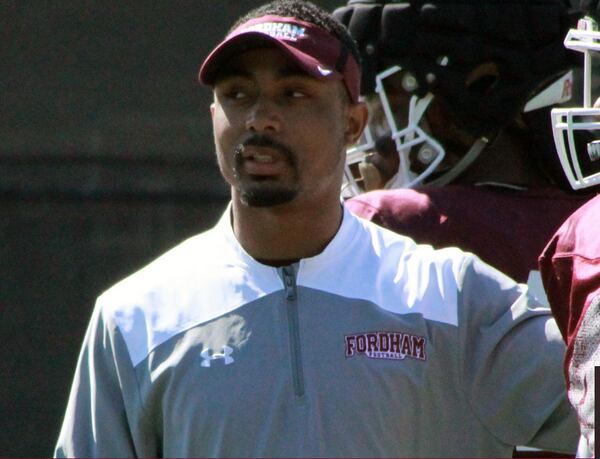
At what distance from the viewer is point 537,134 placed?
3.21m

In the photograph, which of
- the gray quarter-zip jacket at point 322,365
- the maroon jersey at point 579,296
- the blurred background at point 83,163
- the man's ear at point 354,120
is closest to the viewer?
the maroon jersey at point 579,296

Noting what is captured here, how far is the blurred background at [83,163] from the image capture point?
16.2 ft

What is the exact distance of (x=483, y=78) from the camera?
330 cm

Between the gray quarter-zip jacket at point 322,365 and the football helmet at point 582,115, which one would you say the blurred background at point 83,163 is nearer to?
the gray quarter-zip jacket at point 322,365

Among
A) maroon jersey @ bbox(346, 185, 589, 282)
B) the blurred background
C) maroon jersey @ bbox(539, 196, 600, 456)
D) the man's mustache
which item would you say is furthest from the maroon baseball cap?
the blurred background

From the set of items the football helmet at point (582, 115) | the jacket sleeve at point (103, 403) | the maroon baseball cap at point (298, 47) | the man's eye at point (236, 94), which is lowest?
the jacket sleeve at point (103, 403)

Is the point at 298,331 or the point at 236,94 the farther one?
the point at 236,94

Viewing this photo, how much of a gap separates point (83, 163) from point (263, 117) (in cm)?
241

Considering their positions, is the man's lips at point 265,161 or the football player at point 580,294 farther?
the man's lips at point 265,161

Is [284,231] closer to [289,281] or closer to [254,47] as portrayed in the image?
[289,281]

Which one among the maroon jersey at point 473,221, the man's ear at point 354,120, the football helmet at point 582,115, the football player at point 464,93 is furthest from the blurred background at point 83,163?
the football helmet at point 582,115

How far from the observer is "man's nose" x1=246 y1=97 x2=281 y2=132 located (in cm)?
264

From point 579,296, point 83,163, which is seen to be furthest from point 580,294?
point 83,163

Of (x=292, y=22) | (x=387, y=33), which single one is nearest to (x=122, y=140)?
(x=387, y=33)
